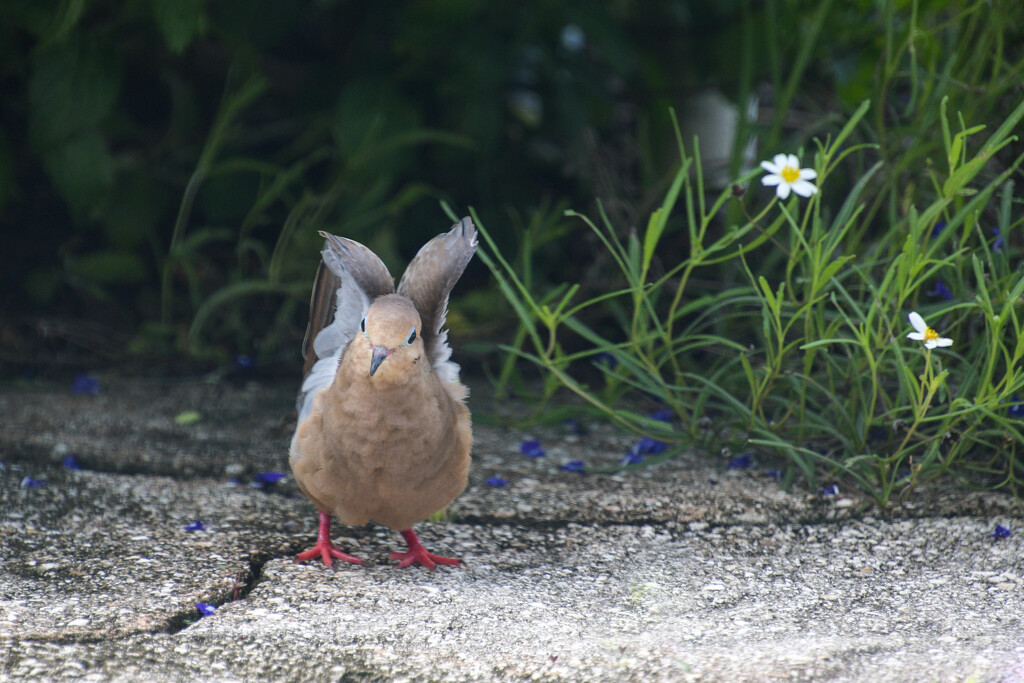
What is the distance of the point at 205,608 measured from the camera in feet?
6.07

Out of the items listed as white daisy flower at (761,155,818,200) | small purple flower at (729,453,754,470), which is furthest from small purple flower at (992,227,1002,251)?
small purple flower at (729,453,754,470)

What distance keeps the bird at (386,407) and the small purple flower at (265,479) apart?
45 centimetres

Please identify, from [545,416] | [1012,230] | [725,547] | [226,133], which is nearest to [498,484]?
[545,416]

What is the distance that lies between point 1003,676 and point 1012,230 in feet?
4.10

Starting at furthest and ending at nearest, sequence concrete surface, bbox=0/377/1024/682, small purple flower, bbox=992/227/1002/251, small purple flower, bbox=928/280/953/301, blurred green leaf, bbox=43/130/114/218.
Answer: blurred green leaf, bbox=43/130/114/218 < small purple flower, bbox=928/280/953/301 < small purple flower, bbox=992/227/1002/251 < concrete surface, bbox=0/377/1024/682

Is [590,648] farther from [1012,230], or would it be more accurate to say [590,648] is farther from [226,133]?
[226,133]

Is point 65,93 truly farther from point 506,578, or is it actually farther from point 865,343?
point 865,343

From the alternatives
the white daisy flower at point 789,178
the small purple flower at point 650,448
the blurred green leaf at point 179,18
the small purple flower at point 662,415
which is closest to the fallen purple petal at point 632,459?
the small purple flower at point 650,448

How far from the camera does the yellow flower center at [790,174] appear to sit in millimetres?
2213

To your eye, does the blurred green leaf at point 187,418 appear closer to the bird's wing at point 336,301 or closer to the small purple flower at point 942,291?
the bird's wing at point 336,301

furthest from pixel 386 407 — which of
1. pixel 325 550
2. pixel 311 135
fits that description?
pixel 311 135

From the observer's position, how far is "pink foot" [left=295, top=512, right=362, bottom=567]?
82.1 inches

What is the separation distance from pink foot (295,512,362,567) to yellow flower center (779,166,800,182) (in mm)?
1187

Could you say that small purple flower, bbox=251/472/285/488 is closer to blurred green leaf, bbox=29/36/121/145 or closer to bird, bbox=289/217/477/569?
bird, bbox=289/217/477/569
